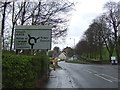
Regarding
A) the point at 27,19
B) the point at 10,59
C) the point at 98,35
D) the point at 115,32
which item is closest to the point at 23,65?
the point at 10,59

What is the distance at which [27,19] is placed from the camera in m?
18.7

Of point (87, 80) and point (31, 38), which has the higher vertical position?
point (31, 38)

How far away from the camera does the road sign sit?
13.6m

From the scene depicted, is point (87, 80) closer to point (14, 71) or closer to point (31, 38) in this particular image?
point (31, 38)

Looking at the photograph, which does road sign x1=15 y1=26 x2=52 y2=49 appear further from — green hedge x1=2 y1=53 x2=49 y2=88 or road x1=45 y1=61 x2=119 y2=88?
green hedge x1=2 y1=53 x2=49 y2=88

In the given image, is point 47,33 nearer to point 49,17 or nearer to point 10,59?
point 49,17

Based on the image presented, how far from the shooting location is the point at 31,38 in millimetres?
13719

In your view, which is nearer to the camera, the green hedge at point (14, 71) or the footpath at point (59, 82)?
the green hedge at point (14, 71)

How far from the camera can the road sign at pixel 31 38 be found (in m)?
13.6

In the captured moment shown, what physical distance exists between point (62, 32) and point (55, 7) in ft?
13.8

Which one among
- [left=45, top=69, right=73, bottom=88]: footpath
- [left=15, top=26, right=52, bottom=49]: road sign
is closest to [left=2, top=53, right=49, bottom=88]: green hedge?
[left=45, top=69, right=73, bottom=88]: footpath

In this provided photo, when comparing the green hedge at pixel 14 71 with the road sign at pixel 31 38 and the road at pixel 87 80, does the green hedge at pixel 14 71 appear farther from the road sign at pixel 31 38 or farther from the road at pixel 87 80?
the road sign at pixel 31 38

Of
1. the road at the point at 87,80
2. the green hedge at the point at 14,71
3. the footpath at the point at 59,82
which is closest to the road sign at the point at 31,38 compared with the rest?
the footpath at the point at 59,82

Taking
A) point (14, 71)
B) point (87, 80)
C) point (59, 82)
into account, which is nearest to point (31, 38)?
point (59, 82)
